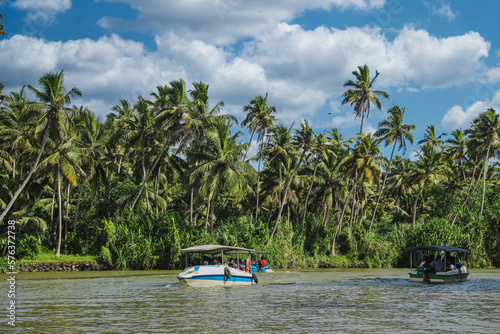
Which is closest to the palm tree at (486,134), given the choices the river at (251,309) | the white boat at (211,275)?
the river at (251,309)

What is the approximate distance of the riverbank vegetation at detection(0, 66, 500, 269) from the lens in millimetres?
46031

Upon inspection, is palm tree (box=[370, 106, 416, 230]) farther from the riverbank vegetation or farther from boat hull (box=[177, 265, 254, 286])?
boat hull (box=[177, 265, 254, 286])

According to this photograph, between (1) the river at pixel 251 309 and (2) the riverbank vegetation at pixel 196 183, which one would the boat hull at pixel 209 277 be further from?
(2) the riverbank vegetation at pixel 196 183

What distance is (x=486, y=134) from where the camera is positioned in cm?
6091

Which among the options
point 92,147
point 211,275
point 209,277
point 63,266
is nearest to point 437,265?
point 211,275

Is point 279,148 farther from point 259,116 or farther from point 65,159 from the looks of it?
point 65,159

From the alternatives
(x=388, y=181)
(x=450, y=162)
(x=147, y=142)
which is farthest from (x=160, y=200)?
(x=450, y=162)

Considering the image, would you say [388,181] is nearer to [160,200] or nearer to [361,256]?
[361,256]

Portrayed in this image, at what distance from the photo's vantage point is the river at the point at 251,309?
15.3 meters

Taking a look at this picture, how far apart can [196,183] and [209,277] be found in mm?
18880

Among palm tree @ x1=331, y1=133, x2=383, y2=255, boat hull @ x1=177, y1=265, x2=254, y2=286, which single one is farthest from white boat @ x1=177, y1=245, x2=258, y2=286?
palm tree @ x1=331, y1=133, x2=383, y2=255

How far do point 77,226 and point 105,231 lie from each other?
9390mm

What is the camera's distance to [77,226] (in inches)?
2162

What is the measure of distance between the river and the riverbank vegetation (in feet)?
57.1
